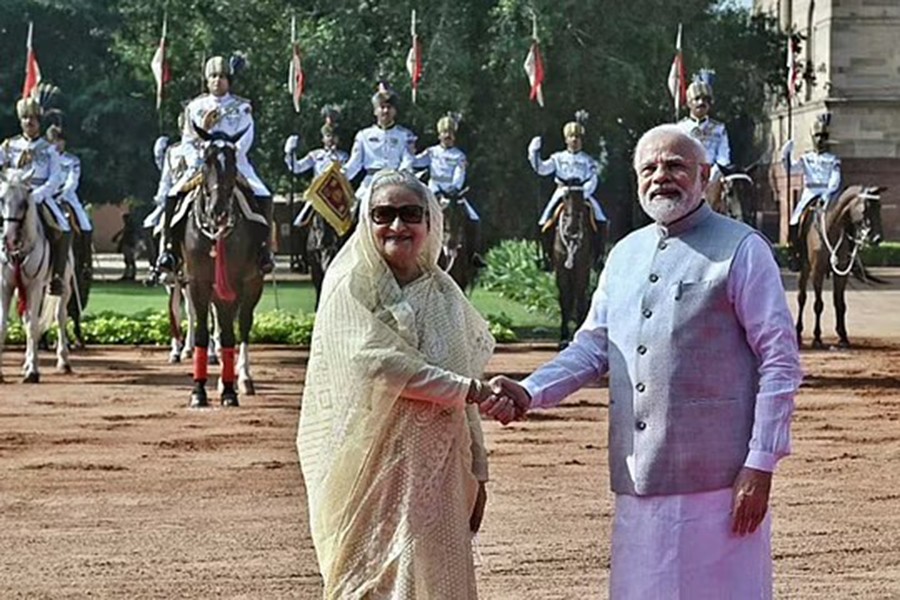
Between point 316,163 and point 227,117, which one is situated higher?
point 227,117

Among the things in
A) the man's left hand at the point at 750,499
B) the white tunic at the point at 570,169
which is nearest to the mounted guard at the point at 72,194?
the white tunic at the point at 570,169

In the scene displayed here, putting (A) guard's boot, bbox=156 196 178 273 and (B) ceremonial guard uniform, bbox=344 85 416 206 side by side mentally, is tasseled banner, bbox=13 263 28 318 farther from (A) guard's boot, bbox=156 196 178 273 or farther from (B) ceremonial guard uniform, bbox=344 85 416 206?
(B) ceremonial guard uniform, bbox=344 85 416 206

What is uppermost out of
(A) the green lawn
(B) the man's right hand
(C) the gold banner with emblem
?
(C) the gold banner with emblem

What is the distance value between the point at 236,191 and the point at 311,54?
75.8ft

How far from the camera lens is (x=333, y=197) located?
18375 mm

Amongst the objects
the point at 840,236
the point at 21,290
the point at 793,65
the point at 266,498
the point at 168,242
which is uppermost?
the point at 793,65

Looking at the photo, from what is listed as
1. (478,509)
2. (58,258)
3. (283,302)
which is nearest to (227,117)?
(58,258)

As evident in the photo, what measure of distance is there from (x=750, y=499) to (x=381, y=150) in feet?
52.3

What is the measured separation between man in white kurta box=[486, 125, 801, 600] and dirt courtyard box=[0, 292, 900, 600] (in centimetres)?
284

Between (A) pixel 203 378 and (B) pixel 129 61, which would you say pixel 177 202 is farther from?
(B) pixel 129 61

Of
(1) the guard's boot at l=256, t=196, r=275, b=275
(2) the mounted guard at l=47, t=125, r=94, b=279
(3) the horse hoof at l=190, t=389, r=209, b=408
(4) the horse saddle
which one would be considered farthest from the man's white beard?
(4) the horse saddle

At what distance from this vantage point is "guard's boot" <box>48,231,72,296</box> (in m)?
19.9

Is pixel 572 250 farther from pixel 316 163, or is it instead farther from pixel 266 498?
pixel 266 498

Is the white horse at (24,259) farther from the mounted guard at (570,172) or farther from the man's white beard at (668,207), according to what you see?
the man's white beard at (668,207)
